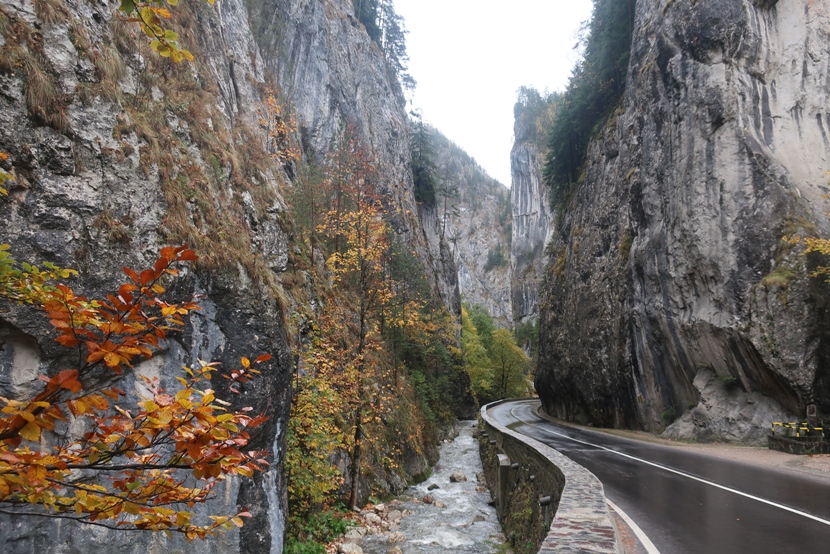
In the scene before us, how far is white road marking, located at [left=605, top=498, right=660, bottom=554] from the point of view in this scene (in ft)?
18.9

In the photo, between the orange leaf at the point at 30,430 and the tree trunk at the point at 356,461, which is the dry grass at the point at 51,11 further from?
the tree trunk at the point at 356,461

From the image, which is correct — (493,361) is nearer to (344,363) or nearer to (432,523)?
(432,523)

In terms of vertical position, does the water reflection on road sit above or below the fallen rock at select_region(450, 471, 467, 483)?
above

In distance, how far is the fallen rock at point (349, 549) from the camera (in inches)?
388

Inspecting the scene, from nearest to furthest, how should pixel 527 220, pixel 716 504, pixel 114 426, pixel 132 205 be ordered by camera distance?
pixel 114 426 < pixel 132 205 < pixel 716 504 < pixel 527 220

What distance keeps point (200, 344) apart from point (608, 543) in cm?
624

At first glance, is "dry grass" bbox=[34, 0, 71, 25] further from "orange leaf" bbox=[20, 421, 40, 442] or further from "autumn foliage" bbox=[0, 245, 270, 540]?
"orange leaf" bbox=[20, 421, 40, 442]

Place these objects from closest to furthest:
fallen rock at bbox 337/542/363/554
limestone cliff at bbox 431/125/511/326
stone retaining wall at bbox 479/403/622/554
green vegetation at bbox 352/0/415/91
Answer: stone retaining wall at bbox 479/403/622/554 → fallen rock at bbox 337/542/363/554 → green vegetation at bbox 352/0/415/91 → limestone cliff at bbox 431/125/511/326

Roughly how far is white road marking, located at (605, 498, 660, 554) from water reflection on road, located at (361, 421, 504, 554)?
12.8ft

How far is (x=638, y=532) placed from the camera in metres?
6.44

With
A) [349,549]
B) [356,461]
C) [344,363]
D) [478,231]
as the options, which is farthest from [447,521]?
[478,231]

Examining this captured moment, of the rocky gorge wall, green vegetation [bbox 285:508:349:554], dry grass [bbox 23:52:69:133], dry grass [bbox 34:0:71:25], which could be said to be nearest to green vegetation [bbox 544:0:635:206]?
the rocky gorge wall

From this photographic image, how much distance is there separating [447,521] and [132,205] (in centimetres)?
1089

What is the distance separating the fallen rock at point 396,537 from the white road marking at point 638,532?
540 centimetres
